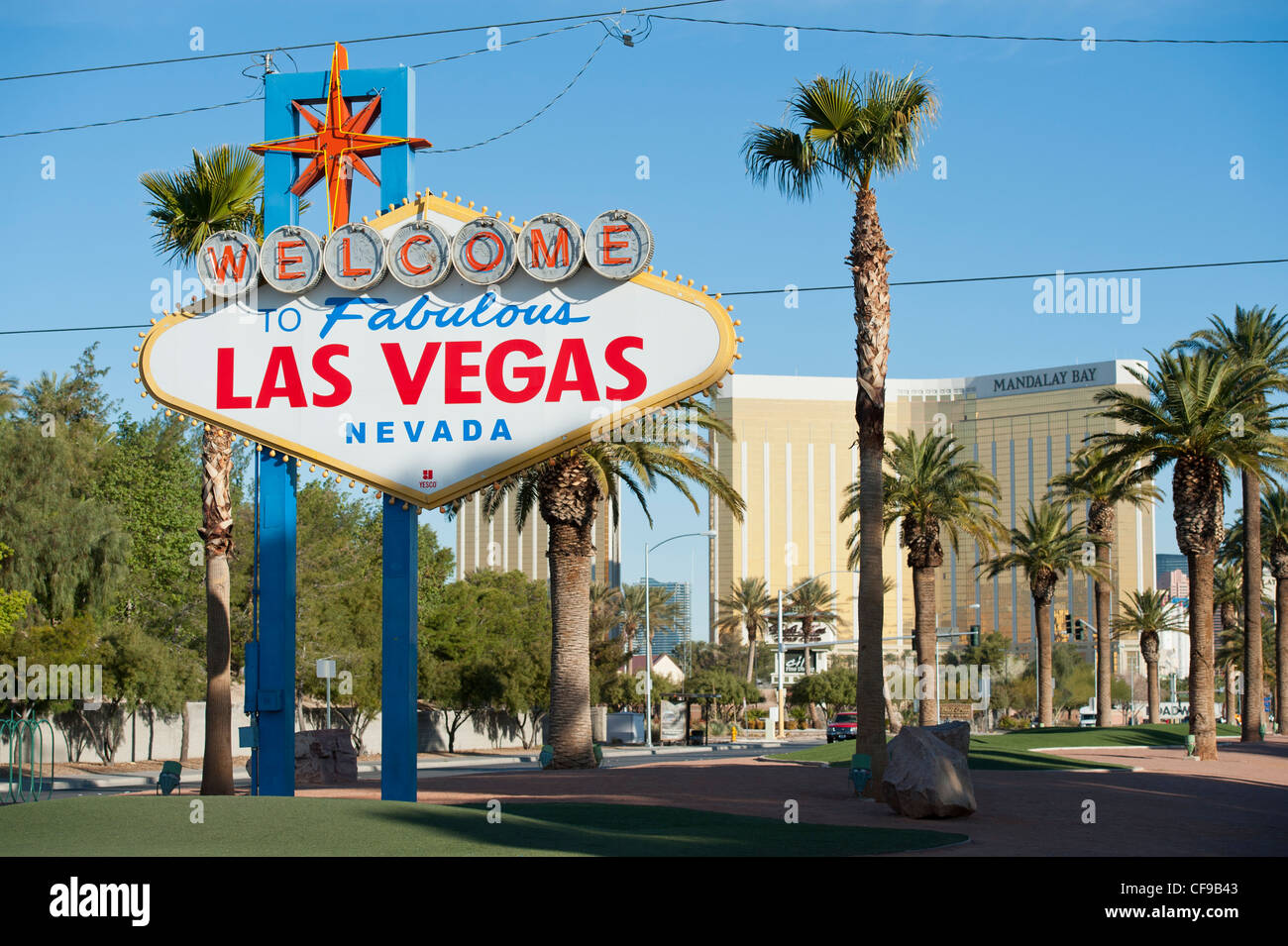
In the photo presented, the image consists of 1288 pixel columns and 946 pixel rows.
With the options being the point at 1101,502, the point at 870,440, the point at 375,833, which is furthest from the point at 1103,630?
the point at 375,833

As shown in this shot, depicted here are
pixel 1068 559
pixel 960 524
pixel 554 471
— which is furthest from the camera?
pixel 1068 559

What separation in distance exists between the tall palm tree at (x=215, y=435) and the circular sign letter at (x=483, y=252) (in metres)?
6.67

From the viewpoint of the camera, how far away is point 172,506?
47875mm

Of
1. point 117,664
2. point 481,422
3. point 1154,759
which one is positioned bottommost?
point 1154,759

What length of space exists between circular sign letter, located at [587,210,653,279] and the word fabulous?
1 cm

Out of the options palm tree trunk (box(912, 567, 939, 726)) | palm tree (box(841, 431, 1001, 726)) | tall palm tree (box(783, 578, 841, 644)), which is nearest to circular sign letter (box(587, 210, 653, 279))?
palm tree trunk (box(912, 567, 939, 726))

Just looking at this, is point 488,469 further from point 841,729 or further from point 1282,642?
point 1282,642

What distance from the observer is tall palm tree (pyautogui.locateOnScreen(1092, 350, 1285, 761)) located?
34969 mm

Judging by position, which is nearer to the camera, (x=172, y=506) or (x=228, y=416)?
(x=228, y=416)
